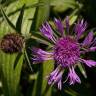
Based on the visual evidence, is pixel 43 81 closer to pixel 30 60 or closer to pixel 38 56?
pixel 30 60

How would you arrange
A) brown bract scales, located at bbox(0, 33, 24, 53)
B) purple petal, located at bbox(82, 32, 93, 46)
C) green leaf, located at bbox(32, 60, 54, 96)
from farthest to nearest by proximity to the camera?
1. green leaf, located at bbox(32, 60, 54, 96)
2. brown bract scales, located at bbox(0, 33, 24, 53)
3. purple petal, located at bbox(82, 32, 93, 46)

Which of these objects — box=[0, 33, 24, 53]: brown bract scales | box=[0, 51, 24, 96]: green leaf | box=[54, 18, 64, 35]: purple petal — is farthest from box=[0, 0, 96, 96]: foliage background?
box=[54, 18, 64, 35]: purple petal

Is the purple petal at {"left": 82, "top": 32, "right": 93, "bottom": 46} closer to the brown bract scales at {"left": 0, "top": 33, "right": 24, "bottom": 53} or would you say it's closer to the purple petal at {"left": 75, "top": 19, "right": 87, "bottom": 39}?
the purple petal at {"left": 75, "top": 19, "right": 87, "bottom": 39}

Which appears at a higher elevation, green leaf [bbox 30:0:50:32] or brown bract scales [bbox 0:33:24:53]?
green leaf [bbox 30:0:50:32]

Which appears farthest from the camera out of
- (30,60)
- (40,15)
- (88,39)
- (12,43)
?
(40,15)

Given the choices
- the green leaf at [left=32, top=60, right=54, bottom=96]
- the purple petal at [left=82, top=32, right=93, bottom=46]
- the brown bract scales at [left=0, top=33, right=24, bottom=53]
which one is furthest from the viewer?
the green leaf at [left=32, top=60, right=54, bottom=96]

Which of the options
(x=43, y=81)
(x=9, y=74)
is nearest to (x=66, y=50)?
(x=43, y=81)

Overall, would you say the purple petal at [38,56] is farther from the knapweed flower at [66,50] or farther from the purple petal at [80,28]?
the purple petal at [80,28]
